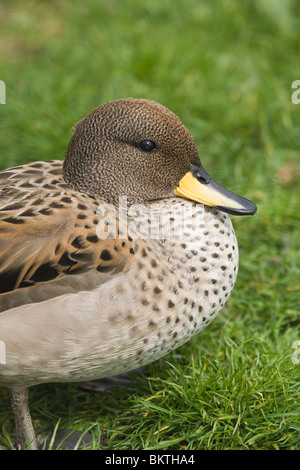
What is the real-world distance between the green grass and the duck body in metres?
0.29

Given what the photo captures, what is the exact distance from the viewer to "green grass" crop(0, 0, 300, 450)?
2.60m

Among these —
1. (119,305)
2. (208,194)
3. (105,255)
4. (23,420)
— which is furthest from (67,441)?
(208,194)

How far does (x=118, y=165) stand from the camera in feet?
8.32

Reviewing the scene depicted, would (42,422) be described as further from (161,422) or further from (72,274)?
(72,274)

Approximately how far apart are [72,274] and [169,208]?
1.52ft

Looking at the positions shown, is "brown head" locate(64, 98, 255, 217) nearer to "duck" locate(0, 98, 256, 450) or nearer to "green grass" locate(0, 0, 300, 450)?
"duck" locate(0, 98, 256, 450)

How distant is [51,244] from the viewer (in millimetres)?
2336

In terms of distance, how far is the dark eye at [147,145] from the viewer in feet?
8.24

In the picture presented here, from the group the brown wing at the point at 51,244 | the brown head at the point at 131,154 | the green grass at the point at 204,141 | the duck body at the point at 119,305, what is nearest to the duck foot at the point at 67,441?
the green grass at the point at 204,141

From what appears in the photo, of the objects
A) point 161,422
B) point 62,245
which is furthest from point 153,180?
point 161,422

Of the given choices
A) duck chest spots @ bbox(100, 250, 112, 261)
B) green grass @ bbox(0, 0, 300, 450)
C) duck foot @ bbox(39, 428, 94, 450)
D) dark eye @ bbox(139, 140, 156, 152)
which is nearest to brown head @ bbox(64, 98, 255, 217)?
dark eye @ bbox(139, 140, 156, 152)

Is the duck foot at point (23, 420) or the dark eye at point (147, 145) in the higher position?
the dark eye at point (147, 145)

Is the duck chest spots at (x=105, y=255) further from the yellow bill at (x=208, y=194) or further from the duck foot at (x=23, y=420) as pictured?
the duck foot at (x=23, y=420)

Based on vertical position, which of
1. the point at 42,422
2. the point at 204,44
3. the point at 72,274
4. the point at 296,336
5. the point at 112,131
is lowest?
the point at 42,422
